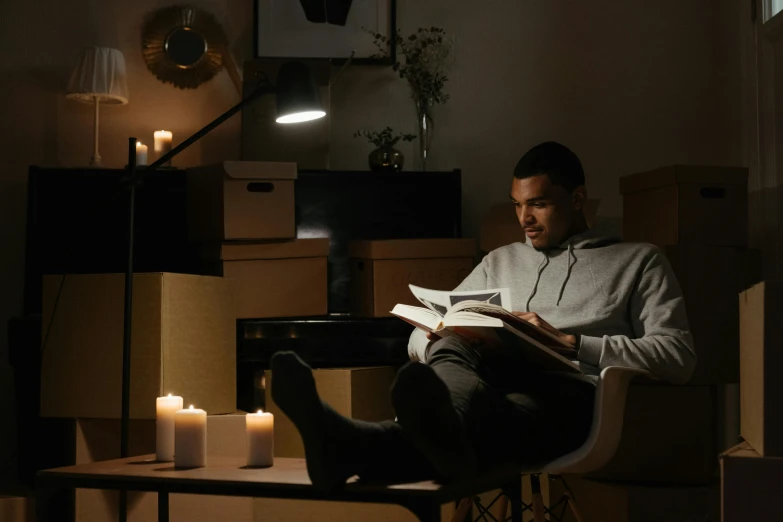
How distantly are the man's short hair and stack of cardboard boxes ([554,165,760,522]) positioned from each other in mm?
551

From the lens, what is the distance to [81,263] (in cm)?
339

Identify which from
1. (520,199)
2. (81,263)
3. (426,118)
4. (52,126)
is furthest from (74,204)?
(520,199)

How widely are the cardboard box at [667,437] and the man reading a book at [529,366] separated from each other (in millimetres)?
478

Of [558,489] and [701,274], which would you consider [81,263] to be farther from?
[701,274]

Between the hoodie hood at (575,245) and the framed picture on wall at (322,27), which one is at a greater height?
the framed picture on wall at (322,27)

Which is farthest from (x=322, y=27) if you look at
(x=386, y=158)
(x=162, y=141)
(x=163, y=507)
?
(x=163, y=507)

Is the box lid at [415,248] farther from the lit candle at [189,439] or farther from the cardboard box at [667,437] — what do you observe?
the lit candle at [189,439]

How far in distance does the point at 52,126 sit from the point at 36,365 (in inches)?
49.0

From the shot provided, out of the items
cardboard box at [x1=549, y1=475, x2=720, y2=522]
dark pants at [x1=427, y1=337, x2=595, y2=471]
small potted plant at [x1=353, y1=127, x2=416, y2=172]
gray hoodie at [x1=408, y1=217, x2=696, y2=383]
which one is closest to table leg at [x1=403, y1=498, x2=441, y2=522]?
dark pants at [x1=427, y1=337, x2=595, y2=471]

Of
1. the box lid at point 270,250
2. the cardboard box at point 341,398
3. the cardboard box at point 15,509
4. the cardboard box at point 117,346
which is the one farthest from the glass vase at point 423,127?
the cardboard box at point 15,509

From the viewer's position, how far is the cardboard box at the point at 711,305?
2.89 m

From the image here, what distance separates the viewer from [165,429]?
2.11 meters

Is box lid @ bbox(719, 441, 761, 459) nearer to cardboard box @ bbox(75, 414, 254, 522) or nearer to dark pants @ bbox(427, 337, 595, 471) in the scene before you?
dark pants @ bbox(427, 337, 595, 471)

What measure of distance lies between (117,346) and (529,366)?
1.15m
